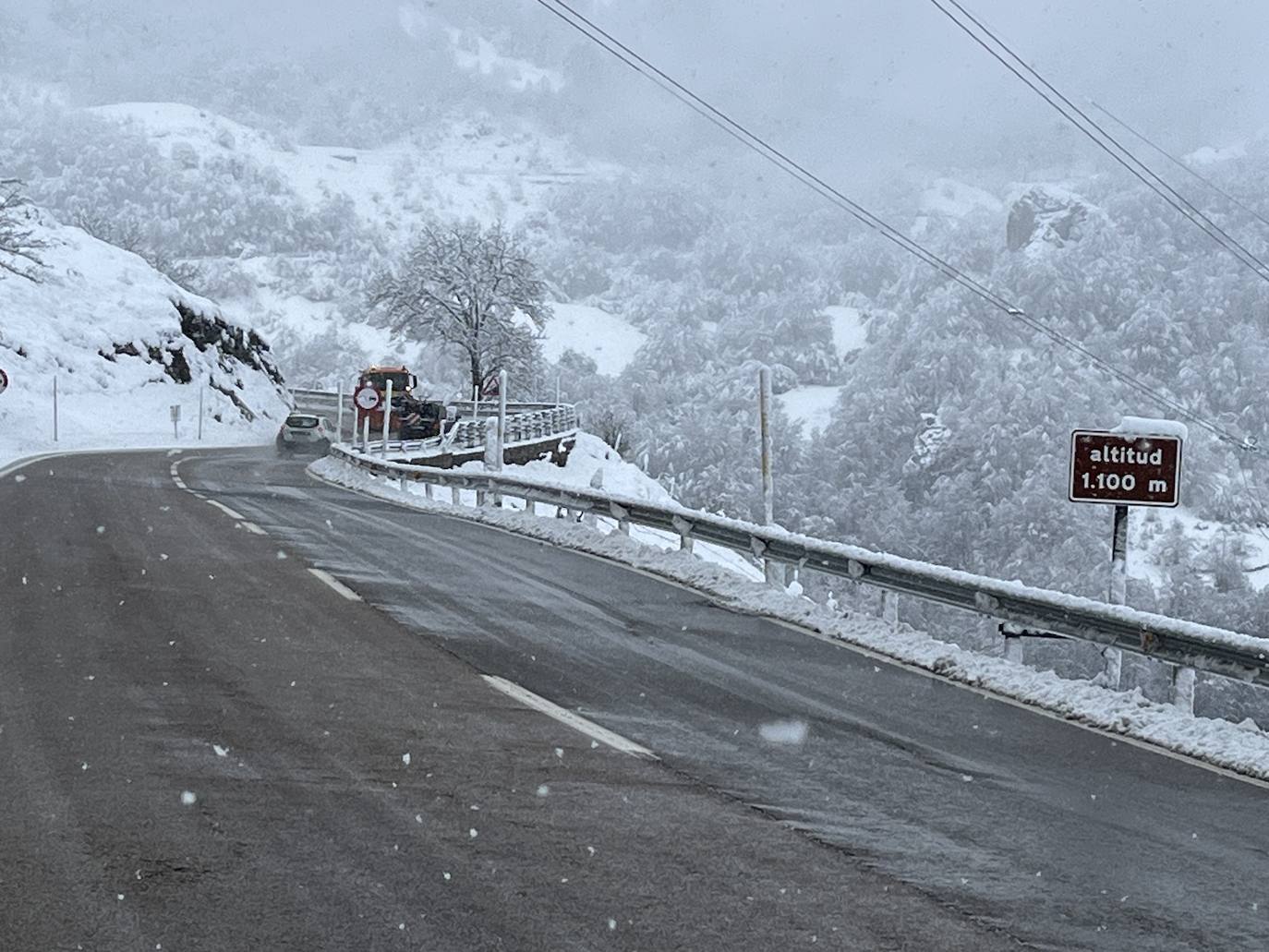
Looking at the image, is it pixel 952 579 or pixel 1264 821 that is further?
pixel 952 579

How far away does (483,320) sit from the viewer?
7375 centimetres

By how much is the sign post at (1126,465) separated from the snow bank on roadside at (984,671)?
93 cm

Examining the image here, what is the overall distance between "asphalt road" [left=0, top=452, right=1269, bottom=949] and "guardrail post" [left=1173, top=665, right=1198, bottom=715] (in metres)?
1.17

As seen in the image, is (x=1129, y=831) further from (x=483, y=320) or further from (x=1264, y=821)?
(x=483, y=320)

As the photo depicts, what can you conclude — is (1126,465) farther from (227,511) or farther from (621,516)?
(227,511)

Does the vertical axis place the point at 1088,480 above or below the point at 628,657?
above

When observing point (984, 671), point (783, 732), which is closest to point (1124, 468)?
point (984, 671)

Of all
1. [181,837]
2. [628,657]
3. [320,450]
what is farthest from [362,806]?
[320,450]

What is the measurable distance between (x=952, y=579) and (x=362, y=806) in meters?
7.21

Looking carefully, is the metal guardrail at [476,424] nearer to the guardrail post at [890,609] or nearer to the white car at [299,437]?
the white car at [299,437]

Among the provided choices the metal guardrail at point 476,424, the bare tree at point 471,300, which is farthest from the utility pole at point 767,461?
the bare tree at point 471,300

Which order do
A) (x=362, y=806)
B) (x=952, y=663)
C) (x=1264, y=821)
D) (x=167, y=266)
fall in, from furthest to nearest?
(x=167, y=266) < (x=952, y=663) < (x=1264, y=821) < (x=362, y=806)

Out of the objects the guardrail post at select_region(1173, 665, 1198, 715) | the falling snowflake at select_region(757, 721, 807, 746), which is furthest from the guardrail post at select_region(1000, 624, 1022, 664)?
the falling snowflake at select_region(757, 721, 807, 746)

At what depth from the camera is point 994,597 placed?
1127 centimetres
